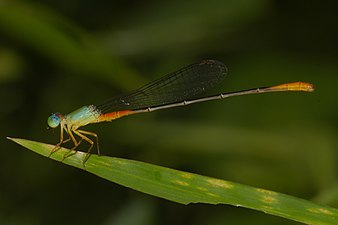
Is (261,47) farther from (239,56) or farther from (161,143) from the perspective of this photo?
(161,143)

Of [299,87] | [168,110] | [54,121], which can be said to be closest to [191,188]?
[54,121]

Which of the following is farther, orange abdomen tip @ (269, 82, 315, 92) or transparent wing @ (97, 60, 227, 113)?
transparent wing @ (97, 60, 227, 113)

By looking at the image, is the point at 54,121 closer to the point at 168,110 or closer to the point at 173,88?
the point at 173,88

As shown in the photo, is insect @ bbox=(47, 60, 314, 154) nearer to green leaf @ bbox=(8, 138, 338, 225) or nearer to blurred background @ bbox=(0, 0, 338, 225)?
blurred background @ bbox=(0, 0, 338, 225)

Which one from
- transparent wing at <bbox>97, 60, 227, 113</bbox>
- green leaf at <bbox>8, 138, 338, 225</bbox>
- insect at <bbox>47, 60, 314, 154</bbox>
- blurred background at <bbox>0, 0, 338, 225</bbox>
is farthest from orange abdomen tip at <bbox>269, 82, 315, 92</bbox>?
green leaf at <bbox>8, 138, 338, 225</bbox>

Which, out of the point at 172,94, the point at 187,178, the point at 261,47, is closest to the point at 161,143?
the point at 172,94

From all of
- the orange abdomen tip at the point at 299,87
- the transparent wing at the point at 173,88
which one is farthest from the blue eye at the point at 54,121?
the orange abdomen tip at the point at 299,87

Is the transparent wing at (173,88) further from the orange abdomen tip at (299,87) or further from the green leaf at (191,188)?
the green leaf at (191,188)
